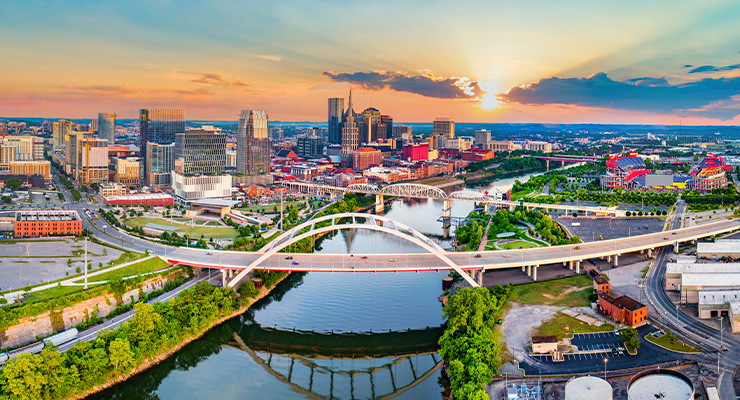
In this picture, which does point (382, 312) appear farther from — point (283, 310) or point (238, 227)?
point (238, 227)

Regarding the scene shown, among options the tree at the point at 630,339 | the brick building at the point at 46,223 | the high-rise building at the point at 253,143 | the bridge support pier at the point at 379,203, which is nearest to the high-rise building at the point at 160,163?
the high-rise building at the point at 253,143

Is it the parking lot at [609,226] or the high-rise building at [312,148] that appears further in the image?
the high-rise building at [312,148]

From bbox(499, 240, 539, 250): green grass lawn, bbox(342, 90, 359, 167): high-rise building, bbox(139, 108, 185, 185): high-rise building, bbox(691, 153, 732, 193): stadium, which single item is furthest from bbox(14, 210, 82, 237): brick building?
bbox(342, 90, 359, 167): high-rise building

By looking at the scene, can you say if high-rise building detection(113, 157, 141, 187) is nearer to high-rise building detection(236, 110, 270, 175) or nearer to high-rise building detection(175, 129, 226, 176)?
high-rise building detection(175, 129, 226, 176)

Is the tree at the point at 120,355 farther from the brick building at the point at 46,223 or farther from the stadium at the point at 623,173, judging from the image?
the stadium at the point at 623,173

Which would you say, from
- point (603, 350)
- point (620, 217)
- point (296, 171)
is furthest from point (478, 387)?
point (296, 171)
